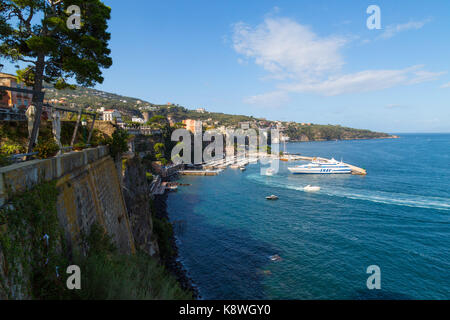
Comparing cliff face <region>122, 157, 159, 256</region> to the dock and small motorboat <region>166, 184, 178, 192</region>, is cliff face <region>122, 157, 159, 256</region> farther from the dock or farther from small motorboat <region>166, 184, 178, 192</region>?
the dock

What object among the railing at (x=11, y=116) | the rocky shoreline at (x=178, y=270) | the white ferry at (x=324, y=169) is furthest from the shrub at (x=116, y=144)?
the white ferry at (x=324, y=169)

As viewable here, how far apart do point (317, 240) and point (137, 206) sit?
22915 millimetres

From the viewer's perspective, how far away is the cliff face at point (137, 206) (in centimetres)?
1895

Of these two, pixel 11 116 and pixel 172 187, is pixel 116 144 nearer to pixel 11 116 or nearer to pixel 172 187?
pixel 11 116

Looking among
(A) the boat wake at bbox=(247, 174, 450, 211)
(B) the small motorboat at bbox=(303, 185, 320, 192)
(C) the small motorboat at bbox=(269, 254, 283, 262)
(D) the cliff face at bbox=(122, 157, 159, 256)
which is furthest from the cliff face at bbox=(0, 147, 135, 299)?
(A) the boat wake at bbox=(247, 174, 450, 211)

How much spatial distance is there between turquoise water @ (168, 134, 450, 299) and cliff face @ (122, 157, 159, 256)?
6.16m

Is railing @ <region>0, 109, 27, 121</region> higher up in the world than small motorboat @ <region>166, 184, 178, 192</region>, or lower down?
higher up

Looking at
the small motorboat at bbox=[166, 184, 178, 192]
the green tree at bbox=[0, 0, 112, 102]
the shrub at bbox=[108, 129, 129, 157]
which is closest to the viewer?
the green tree at bbox=[0, 0, 112, 102]

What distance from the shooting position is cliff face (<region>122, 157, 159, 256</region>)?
62.2 ft

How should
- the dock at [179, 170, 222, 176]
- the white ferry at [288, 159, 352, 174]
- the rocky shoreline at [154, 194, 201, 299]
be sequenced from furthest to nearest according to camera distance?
the dock at [179, 170, 222, 176] → the white ferry at [288, 159, 352, 174] → the rocky shoreline at [154, 194, 201, 299]

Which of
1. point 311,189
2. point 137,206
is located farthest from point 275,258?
point 311,189

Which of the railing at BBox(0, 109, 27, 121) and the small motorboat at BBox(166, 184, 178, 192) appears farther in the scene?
the small motorboat at BBox(166, 184, 178, 192)

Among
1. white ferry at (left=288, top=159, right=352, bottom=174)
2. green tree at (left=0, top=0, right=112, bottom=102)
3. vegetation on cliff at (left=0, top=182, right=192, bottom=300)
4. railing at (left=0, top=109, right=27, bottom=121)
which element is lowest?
white ferry at (left=288, top=159, right=352, bottom=174)
